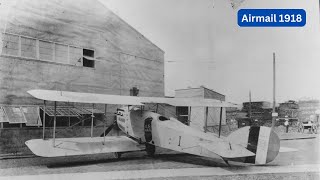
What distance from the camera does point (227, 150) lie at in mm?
6715

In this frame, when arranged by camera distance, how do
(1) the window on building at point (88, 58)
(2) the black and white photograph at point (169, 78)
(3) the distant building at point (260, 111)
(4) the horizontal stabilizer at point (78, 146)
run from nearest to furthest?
(2) the black and white photograph at point (169, 78), (4) the horizontal stabilizer at point (78, 146), (1) the window on building at point (88, 58), (3) the distant building at point (260, 111)

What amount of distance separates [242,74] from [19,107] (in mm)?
6970

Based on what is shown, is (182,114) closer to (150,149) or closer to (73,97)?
(150,149)

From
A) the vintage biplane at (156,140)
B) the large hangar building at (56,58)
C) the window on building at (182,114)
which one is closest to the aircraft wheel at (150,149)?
the vintage biplane at (156,140)

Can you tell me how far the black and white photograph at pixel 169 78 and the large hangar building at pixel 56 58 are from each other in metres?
0.04

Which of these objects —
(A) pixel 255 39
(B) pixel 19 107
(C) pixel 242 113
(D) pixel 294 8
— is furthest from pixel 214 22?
(C) pixel 242 113

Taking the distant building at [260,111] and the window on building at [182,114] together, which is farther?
the distant building at [260,111]

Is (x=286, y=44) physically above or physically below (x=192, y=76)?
above

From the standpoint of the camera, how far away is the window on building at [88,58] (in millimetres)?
11955

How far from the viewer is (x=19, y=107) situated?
397 inches

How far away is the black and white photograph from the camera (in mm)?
6766

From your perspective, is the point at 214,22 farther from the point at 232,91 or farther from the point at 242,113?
the point at 242,113

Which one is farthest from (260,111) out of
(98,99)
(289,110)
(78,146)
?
(78,146)

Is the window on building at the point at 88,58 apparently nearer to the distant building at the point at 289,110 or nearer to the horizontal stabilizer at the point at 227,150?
the horizontal stabilizer at the point at 227,150
